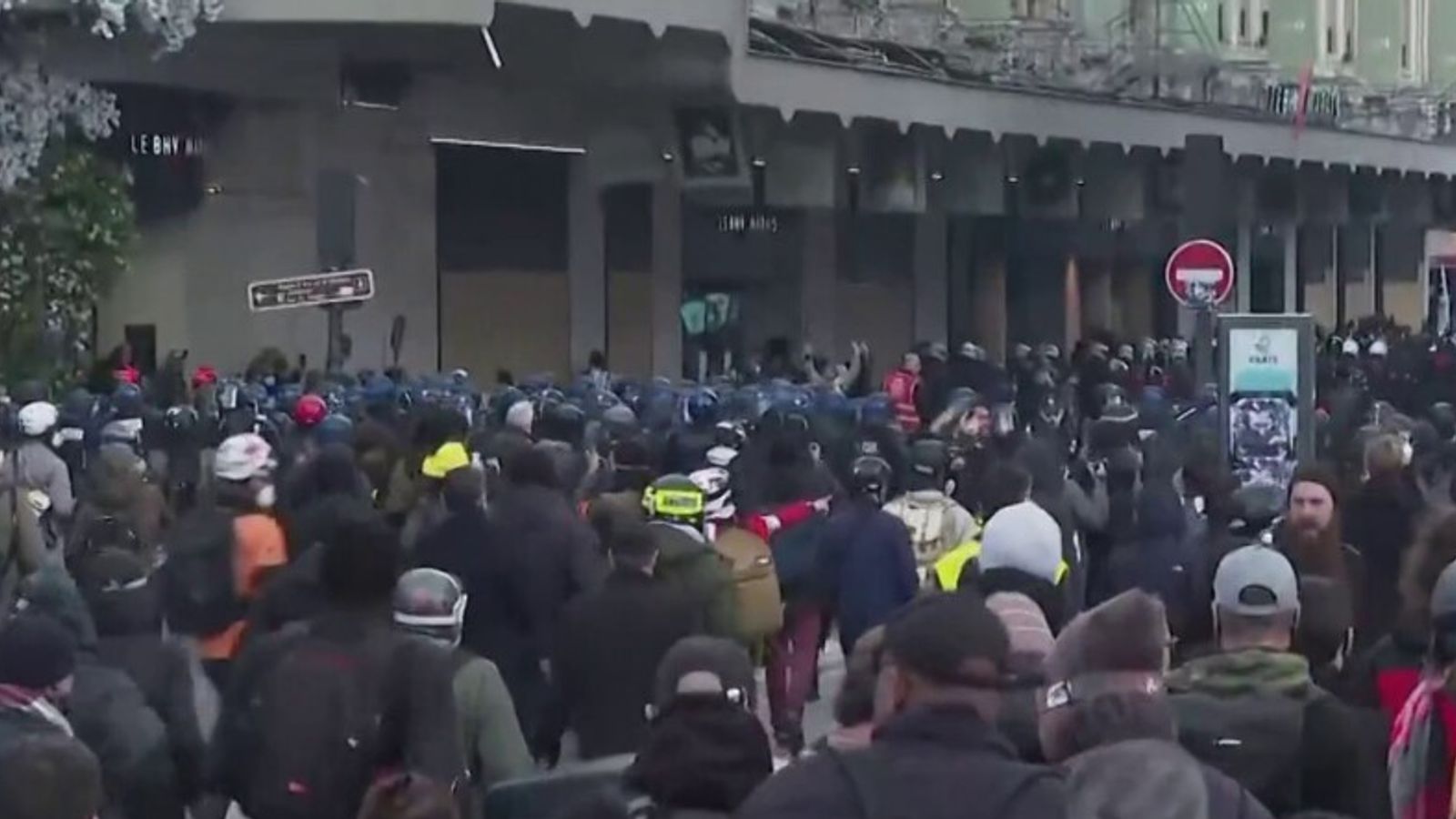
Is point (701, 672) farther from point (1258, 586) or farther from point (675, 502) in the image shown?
point (675, 502)

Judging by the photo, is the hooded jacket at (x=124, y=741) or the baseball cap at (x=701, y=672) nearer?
the baseball cap at (x=701, y=672)

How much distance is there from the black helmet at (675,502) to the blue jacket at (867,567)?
929mm

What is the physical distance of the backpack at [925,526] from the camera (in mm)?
13719

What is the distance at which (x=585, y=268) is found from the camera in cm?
3975

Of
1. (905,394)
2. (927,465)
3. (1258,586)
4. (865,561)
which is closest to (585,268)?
(905,394)

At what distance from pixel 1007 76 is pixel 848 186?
291 cm

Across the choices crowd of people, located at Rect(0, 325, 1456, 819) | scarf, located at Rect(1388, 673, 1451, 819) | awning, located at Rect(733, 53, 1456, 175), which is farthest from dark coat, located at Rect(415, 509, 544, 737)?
awning, located at Rect(733, 53, 1456, 175)

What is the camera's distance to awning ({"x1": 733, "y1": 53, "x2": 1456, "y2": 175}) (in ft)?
110

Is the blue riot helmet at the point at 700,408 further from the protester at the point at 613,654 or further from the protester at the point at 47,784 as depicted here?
the protester at the point at 47,784

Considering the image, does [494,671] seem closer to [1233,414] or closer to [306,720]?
[306,720]

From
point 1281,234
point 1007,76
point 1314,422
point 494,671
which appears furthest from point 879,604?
point 1281,234

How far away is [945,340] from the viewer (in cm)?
5034

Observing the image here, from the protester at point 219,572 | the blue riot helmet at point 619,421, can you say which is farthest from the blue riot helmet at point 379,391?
the protester at point 219,572

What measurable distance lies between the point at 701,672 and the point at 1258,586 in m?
1.29
